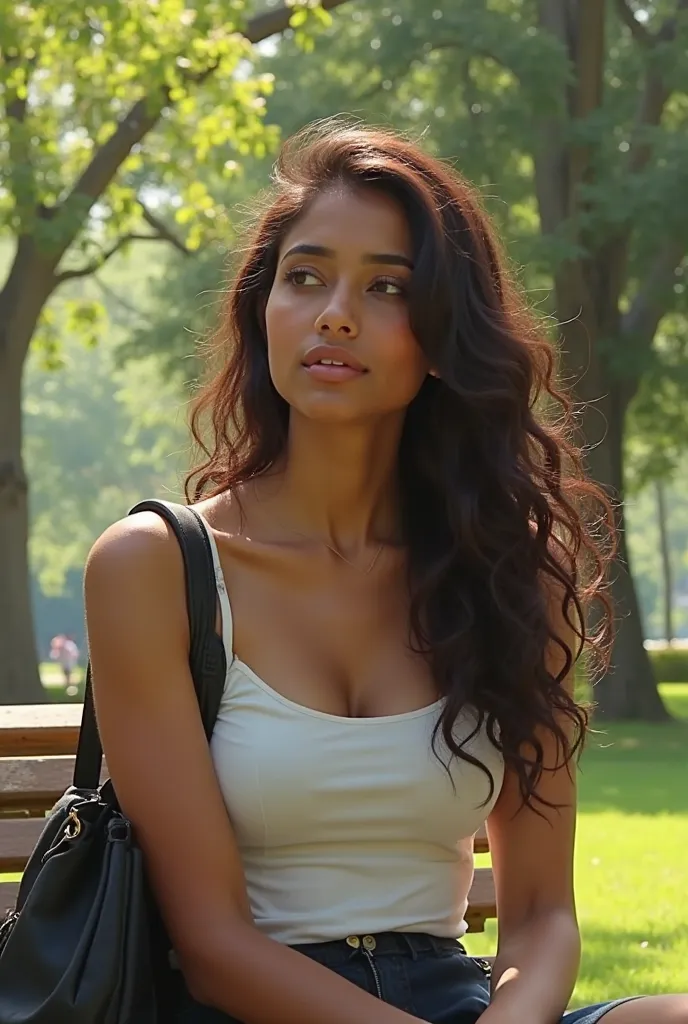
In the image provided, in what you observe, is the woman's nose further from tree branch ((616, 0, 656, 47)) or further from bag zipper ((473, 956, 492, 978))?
tree branch ((616, 0, 656, 47))

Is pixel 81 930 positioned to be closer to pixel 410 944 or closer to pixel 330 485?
pixel 410 944

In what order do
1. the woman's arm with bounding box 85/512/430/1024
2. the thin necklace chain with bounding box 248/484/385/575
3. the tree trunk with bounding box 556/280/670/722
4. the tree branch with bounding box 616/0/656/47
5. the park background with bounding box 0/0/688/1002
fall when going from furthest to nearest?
the tree branch with bounding box 616/0/656/47, the tree trunk with bounding box 556/280/670/722, the park background with bounding box 0/0/688/1002, the thin necklace chain with bounding box 248/484/385/575, the woman's arm with bounding box 85/512/430/1024

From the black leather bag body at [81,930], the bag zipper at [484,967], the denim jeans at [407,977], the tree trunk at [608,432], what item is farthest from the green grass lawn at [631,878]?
the tree trunk at [608,432]

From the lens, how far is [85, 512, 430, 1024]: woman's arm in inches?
110

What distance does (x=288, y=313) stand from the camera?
10.3 feet

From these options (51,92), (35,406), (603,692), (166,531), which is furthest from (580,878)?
(35,406)

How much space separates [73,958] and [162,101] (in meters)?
12.5

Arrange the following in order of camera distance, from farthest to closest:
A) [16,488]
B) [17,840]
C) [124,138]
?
[16,488], [124,138], [17,840]

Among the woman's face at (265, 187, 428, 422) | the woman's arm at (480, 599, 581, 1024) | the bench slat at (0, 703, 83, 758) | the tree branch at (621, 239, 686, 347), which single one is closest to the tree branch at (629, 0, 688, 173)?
the tree branch at (621, 239, 686, 347)

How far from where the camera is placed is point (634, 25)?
21.8 metres

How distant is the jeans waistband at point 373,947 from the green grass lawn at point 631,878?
150 cm

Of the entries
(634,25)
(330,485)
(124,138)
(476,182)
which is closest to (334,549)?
(330,485)

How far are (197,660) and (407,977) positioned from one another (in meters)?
0.64

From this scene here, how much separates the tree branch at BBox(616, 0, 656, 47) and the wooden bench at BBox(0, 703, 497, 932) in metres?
18.9
